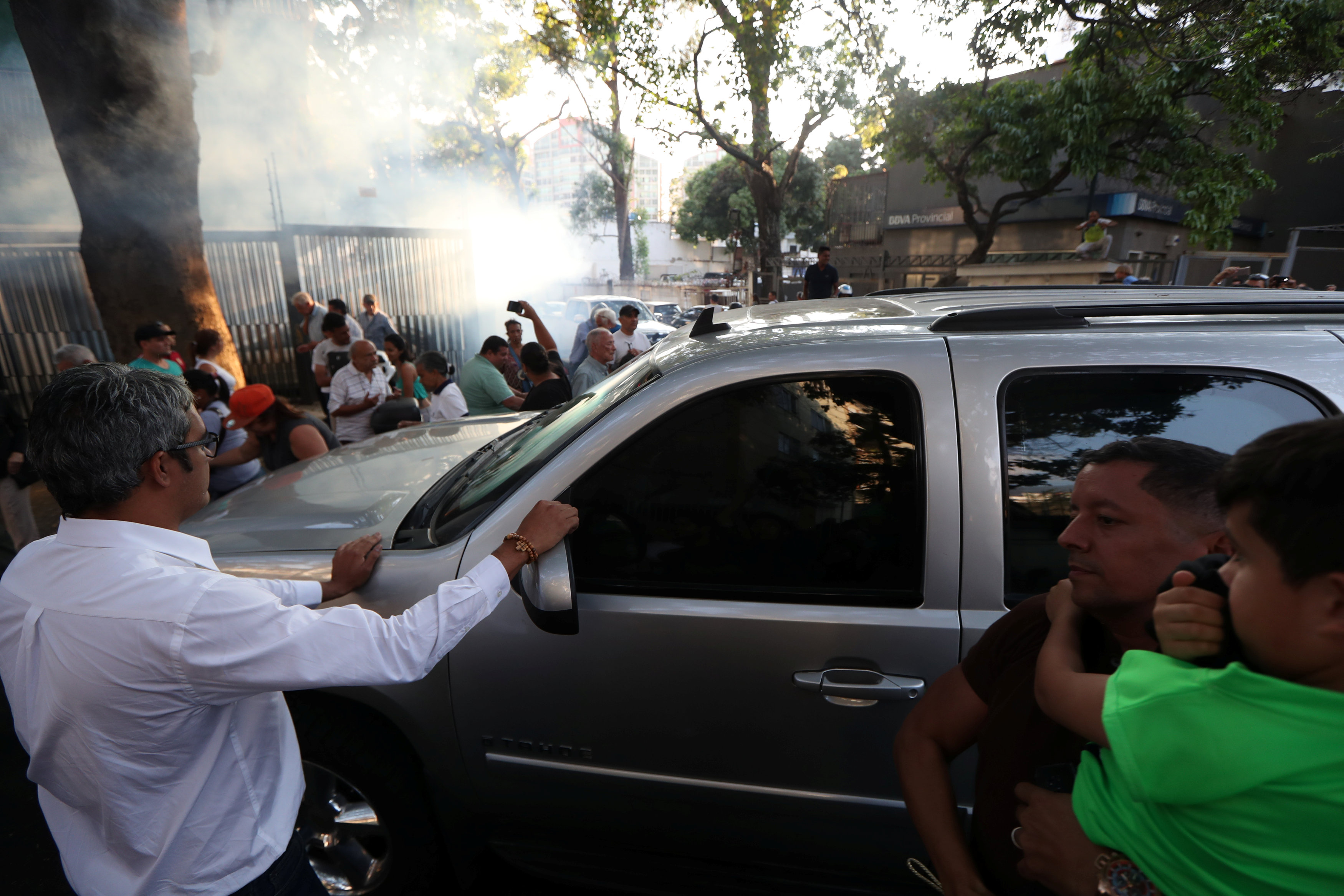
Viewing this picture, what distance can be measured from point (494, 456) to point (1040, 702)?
6.20ft

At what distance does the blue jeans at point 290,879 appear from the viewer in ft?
4.30

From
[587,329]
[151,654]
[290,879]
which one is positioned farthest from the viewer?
[587,329]

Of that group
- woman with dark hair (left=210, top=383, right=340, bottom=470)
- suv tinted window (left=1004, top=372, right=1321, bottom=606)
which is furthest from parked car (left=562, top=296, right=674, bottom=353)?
suv tinted window (left=1004, top=372, right=1321, bottom=606)

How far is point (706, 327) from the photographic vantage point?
2.19 meters

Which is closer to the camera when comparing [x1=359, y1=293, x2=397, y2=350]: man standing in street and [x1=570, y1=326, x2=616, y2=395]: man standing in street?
[x1=570, y1=326, x2=616, y2=395]: man standing in street

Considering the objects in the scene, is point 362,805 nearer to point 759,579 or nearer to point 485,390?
point 759,579

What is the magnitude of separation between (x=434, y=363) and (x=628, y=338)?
3.07 metres

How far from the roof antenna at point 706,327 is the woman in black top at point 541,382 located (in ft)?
9.40

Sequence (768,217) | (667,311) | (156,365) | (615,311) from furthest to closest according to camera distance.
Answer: (667,311)
(615,311)
(768,217)
(156,365)

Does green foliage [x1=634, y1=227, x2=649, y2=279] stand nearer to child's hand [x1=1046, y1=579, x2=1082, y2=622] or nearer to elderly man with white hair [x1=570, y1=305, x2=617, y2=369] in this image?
elderly man with white hair [x1=570, y1=305, x2=617, y2=369]

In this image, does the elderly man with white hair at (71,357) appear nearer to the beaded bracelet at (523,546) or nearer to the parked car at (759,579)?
the parked car at (759,579)

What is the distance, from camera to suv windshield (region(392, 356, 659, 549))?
1934 mm

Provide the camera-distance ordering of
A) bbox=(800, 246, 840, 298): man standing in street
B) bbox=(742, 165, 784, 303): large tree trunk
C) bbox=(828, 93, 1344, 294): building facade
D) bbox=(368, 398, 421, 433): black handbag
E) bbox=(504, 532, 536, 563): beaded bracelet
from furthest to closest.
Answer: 1. bbox=(742, 165, 784, 303): large tree trunk
2. bbox=(828, 93, 1344, 294): building facade
3. bbox=(800, 246, 840, 298): man standing in street
4. bbox=(368, 398, 421, 433): black handbag
5. bbox=(504, 532, 536, 563): beaded bracelet

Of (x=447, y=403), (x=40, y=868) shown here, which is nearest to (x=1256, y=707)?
(x=40, y=868)
